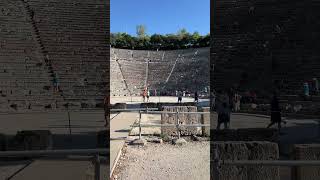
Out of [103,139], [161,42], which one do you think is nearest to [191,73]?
[161,42]

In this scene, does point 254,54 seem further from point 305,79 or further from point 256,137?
point 256,137

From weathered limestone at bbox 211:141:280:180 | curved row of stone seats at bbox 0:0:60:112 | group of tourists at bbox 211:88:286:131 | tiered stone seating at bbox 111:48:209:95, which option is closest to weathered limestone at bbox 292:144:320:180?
weathered limestone at bbox 211:141:280:180

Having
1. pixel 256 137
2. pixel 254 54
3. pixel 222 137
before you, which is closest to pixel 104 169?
pixel 222 137

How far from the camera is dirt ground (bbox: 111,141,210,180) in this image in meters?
6.95

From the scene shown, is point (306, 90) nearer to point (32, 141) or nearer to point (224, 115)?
point (224, 115)

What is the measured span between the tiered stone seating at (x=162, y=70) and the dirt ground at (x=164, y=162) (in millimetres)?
46443

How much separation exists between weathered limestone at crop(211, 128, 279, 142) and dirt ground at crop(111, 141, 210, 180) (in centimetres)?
144

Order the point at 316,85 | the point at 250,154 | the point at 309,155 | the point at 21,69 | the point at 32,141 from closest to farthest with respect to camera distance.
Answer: the point at 309,155, the point at 250,154, the point at 32,141, the point at 316,85, the point at 21,69

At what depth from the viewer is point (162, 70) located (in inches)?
2660

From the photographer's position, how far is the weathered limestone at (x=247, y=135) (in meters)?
5.29

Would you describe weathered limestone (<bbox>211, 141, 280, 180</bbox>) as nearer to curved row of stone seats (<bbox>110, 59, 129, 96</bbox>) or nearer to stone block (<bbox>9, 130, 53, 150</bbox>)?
stone block (<bbox>9, 130, 53, 150</bbox>)

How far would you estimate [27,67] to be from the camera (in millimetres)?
8375

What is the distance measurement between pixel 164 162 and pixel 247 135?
308 centimetres

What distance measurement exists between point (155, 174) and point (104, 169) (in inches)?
135
